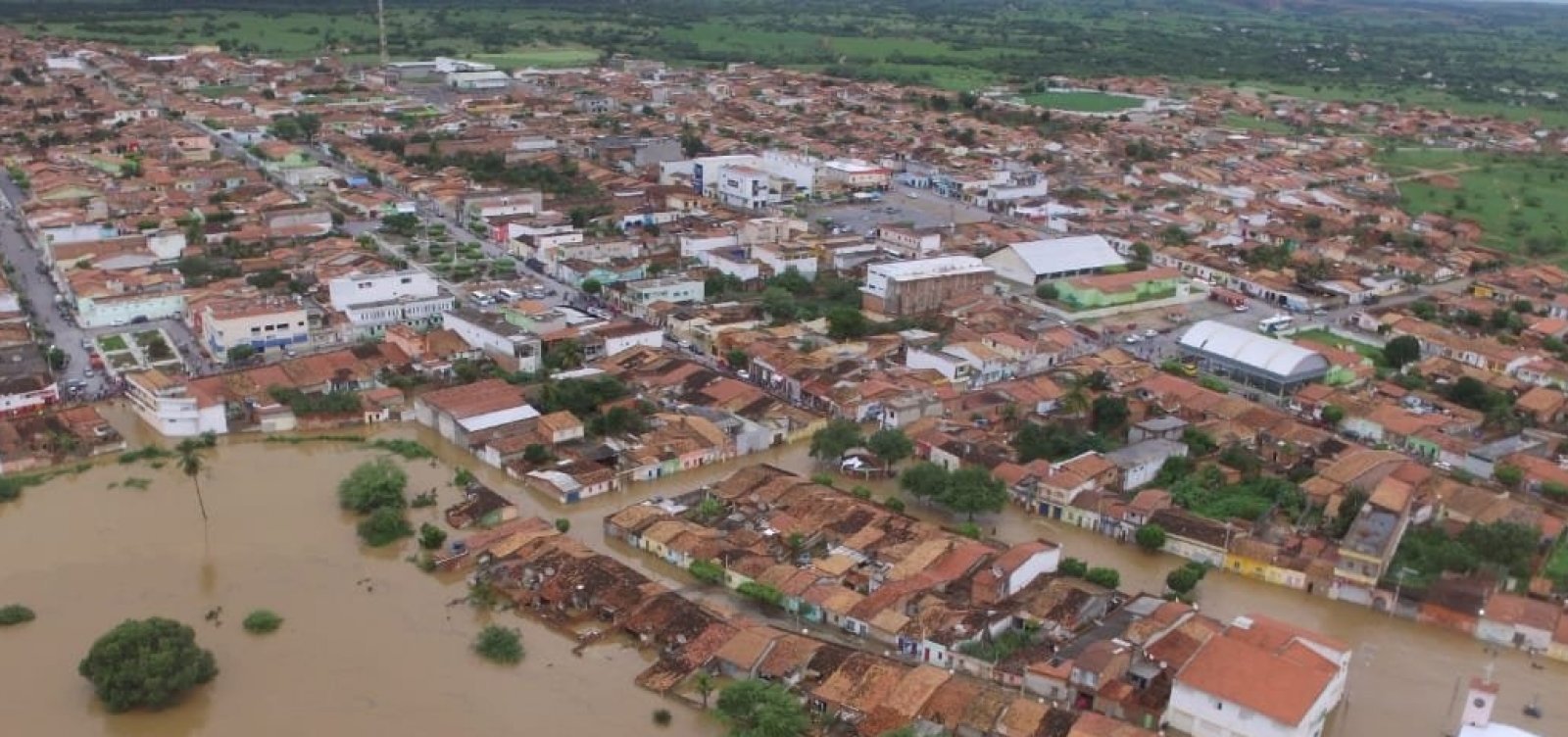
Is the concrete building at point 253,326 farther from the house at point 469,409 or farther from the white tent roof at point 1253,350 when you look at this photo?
the white tent roof at point 1253,350

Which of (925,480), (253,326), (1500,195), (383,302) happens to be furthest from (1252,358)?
(1500,195)

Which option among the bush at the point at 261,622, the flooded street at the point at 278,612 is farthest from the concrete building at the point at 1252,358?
the bush at the point at 261,622

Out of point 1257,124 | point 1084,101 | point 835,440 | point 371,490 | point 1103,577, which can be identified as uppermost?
point 1084,101

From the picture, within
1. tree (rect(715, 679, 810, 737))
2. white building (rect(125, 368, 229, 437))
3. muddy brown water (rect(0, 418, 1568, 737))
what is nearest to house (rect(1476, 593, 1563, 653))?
muddy brown water (rect(0, 418, 1568, 737))

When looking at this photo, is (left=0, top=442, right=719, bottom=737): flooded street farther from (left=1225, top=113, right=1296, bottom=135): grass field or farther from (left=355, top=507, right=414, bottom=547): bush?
(left=1225, top=113, right=1296, bottom=135): grass field

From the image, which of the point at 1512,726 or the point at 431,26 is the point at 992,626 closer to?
the point at 1512,726

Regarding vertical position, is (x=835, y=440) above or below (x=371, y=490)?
above

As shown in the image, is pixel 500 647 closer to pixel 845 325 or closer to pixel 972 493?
pixel 972 493
